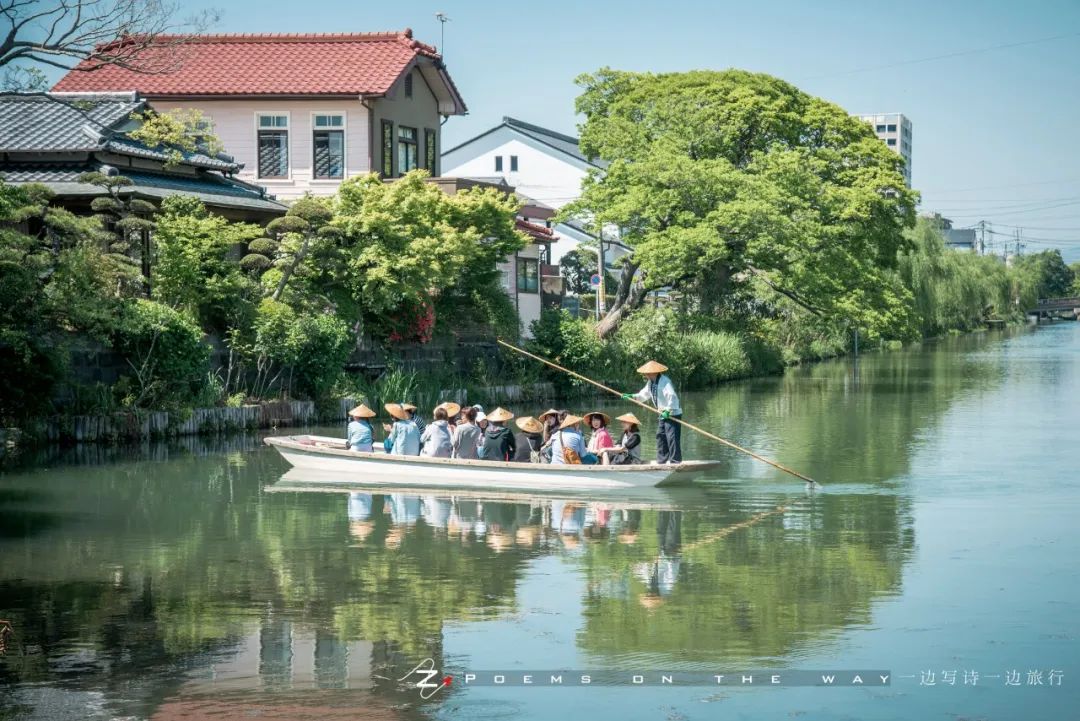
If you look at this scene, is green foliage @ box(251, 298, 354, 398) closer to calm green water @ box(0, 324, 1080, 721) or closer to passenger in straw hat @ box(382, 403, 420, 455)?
calm green water @ box(0, 324, 1080, 721)

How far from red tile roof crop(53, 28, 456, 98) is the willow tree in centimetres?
660

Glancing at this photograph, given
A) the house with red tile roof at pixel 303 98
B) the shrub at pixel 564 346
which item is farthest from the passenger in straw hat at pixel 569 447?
the house with red tile roof at pixel 303 98

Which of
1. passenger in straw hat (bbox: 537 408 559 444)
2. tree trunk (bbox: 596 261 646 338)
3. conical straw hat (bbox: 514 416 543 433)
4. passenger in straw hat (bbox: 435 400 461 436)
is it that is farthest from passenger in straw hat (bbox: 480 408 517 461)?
tree trunk (bbox: 596 261 646 338)

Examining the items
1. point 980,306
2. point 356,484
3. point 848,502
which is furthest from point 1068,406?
point 980,306

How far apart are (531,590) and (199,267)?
16549 millimetres

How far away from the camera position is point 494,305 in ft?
120

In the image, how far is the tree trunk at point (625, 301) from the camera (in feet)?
146

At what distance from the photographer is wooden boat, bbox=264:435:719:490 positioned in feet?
64.8

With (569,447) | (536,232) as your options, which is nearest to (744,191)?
(536,232)

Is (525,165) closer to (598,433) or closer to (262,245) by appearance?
Answer: (262,245)

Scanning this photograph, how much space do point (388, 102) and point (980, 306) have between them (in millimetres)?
61299

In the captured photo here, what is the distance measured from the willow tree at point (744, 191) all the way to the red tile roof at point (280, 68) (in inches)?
260

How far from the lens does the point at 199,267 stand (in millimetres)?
28344

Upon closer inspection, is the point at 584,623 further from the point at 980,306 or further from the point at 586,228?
the point at 980,306
